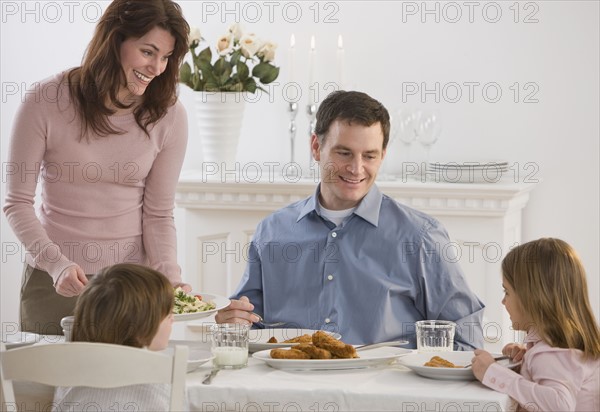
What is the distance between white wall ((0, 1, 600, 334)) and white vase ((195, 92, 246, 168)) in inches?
10.7

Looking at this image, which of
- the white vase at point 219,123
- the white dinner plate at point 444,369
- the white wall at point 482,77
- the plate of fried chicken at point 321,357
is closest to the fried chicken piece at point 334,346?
the plate of fried chicken at point 321,357

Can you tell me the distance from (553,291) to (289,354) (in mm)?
525

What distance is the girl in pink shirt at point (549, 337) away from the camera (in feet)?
5.68

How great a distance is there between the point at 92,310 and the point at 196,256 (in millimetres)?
1829

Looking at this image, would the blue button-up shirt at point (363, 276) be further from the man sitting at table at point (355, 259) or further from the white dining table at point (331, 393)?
the white dining table at point (331, 393)

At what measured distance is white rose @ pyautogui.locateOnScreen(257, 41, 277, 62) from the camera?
348 cm

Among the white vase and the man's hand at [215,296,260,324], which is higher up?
the white vase

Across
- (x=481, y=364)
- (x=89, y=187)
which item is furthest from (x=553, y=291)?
(x=89, y=187)

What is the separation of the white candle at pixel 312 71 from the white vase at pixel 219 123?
275 mm

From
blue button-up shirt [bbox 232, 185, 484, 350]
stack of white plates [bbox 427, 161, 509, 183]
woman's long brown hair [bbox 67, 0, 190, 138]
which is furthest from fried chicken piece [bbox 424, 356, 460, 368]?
stack of white plates [bbox 427, 161, 509, 183]

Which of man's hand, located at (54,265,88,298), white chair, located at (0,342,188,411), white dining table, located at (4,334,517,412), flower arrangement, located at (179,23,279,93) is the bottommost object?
white dining table, located at (4,334,517,412)

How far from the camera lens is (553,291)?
74.1 inches

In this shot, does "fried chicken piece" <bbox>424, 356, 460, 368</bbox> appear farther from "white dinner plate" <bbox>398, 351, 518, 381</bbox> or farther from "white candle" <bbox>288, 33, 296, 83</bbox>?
"white candle" <bbox>288, 33, 296, 83</bbox>

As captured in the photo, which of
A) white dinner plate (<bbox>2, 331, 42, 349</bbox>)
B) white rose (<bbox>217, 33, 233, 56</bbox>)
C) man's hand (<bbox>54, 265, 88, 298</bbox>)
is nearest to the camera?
white dinner plate (<bbox>2, 331, 42, 349</bbox>)
